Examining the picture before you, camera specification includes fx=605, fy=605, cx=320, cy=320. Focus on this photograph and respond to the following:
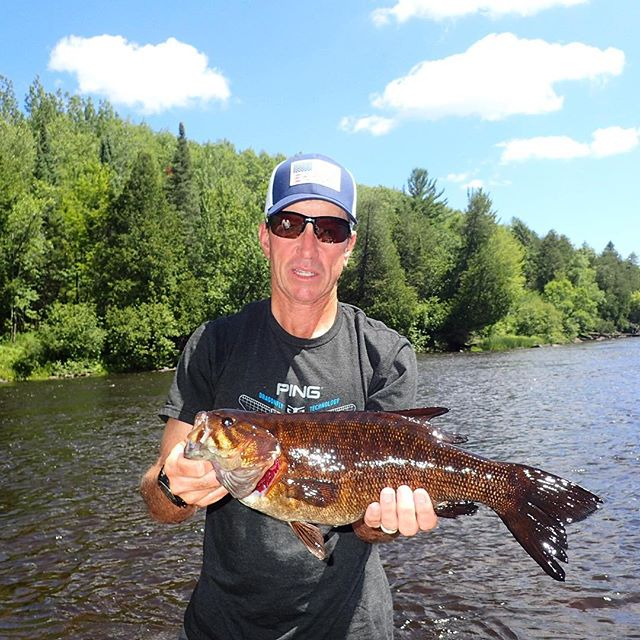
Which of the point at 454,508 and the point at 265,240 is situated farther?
the point at 265,240

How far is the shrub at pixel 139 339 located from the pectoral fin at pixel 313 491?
4028 centimetres

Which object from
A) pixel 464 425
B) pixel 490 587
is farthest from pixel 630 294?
pixel 490 587

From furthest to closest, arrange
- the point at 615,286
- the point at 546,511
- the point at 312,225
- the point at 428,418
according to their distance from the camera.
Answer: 1. the point at 615,286
2. the point at 312,225
3. the point at 428,418
4. the point at 546,511

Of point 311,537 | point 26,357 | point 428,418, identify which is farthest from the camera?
point 26,357

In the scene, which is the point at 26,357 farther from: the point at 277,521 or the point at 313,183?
the point at 277,521

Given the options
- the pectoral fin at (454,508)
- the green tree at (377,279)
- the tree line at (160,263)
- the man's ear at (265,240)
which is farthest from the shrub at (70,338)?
the pectoral fin at (454,508)

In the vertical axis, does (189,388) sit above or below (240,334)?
below

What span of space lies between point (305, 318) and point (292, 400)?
0.45 meters

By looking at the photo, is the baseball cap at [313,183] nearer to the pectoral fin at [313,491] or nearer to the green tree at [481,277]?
the pectoral fin at [313,491]

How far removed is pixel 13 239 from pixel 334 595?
4460 centimetres

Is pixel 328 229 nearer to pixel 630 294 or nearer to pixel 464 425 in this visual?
pixel 464 425

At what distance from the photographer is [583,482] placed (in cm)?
1219

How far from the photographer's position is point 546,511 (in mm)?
3203

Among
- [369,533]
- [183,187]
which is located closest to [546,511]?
[369,533]
